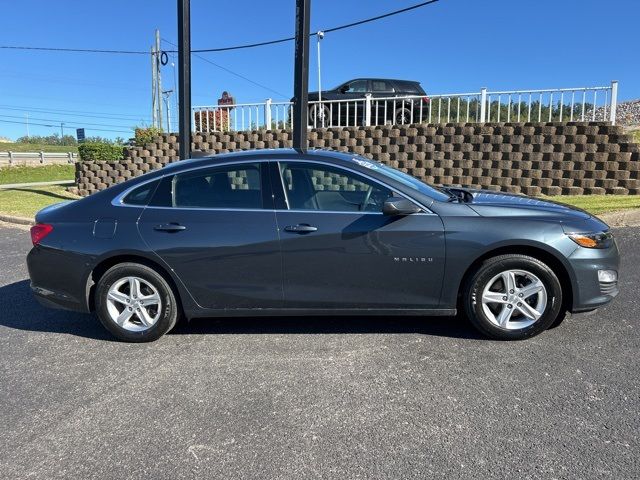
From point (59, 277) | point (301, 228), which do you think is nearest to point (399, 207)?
point (301, 228)

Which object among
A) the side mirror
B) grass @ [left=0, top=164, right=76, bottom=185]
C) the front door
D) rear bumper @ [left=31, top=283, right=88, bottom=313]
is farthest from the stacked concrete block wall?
grass @ [left=0, top=164, right=76, bottom=185]

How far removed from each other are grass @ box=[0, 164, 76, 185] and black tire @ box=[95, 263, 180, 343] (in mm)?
28798

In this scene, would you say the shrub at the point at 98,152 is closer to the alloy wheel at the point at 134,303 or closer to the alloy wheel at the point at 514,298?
the alloy wheel at the point at 134,303

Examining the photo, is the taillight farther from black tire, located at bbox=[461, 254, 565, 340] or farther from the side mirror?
black tire, located at bbox=[461, 254, 565, 340]

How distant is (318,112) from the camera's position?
13.6m

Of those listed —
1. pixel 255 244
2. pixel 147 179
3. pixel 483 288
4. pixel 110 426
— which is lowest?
pixel 110 426

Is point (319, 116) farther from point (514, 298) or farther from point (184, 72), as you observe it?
point (514, 298)

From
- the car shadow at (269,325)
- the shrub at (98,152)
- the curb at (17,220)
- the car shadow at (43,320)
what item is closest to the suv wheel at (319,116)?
the shrub at (98,152)

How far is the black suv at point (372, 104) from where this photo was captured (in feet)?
41.8

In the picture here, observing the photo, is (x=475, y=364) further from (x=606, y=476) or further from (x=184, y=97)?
(x=184, y=97)

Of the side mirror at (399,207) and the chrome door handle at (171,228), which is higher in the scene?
the side mirror at (399,207)

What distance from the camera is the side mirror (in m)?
3.86

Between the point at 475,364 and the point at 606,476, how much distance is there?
1.28 m

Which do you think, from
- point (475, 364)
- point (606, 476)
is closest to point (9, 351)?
point (475, 364)
